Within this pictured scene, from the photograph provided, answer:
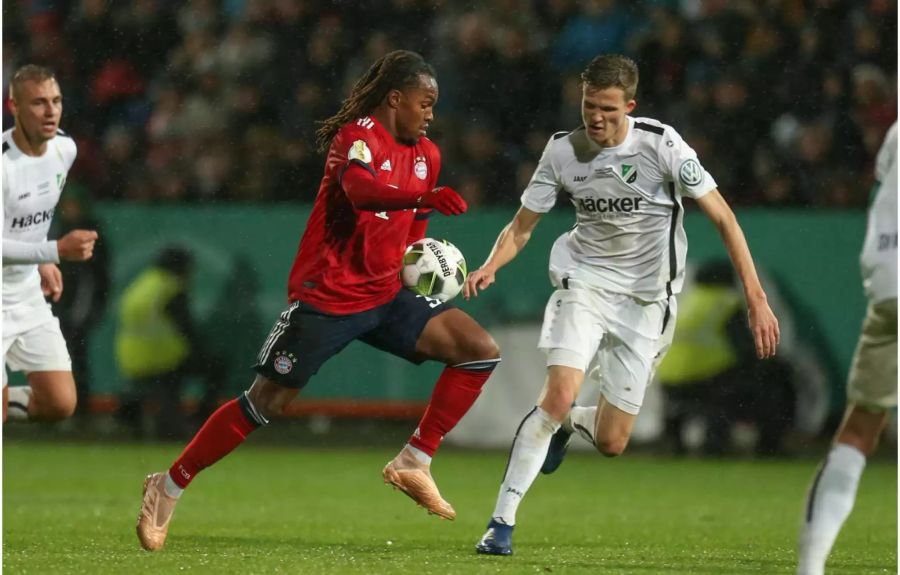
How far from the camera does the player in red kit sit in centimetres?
673

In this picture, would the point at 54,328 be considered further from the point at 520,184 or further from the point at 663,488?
the point at 520,184

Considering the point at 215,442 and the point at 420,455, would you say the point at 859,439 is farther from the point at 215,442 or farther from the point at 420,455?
the point at 215,442

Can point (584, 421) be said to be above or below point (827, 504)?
below

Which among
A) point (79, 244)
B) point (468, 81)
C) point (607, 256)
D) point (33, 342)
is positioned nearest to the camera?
point (79, 244)

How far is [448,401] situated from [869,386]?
102 inches

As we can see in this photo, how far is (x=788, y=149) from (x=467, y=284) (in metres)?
6.55

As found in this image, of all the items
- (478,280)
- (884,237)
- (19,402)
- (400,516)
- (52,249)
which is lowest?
(400,516)

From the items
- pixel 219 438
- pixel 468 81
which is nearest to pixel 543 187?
pixel 219 438

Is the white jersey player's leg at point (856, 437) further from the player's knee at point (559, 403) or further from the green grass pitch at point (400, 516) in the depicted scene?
the player's knee at point (559, 403)

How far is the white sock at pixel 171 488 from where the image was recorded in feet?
22.2

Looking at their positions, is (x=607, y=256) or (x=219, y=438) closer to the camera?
(x=219, y=438)

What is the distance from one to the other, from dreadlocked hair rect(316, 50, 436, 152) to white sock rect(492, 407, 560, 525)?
1.54 m

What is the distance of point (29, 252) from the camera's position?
6.85 m

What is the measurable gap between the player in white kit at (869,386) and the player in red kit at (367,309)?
2.17m
